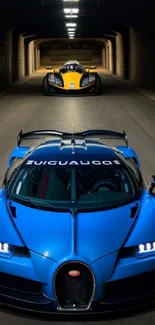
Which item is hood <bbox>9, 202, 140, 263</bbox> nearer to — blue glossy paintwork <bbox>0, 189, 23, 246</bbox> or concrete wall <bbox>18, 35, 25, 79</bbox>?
blue glossy paintwork <bbox>0, 189, 23, 246</bbox>

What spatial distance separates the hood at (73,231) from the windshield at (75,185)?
0.22 meters

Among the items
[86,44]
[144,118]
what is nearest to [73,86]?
[144,118]

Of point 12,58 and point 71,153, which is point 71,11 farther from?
point 71,153

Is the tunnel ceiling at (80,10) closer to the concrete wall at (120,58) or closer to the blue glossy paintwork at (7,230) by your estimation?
the concrete wall at (120,58)

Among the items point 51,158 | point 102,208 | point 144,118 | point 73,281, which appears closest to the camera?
point 73,281

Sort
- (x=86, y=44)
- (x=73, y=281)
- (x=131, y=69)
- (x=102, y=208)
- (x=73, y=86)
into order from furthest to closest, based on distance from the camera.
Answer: (x=86, y=44)
(x=131, y=69)
(x=73, y=86)
(x=102, y=208)
(x=73, y=281)

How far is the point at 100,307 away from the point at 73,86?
2383 cm

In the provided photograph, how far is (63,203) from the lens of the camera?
4633 millimetres

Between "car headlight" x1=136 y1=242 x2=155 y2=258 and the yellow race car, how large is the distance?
23.0 meters

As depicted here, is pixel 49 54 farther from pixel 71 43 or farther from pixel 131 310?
pixel 131 310

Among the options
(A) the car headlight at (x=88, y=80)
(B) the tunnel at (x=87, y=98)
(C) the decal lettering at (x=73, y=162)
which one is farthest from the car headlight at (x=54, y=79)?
(C) the decal lettering at (x=73, y=162)

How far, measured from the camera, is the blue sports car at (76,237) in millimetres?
3850

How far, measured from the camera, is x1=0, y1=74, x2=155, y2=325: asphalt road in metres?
4.11

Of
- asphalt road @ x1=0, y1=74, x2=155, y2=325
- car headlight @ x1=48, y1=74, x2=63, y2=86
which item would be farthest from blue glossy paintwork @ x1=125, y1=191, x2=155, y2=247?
car headlight @ x1=48, y1=74, x2=63, y2=86
